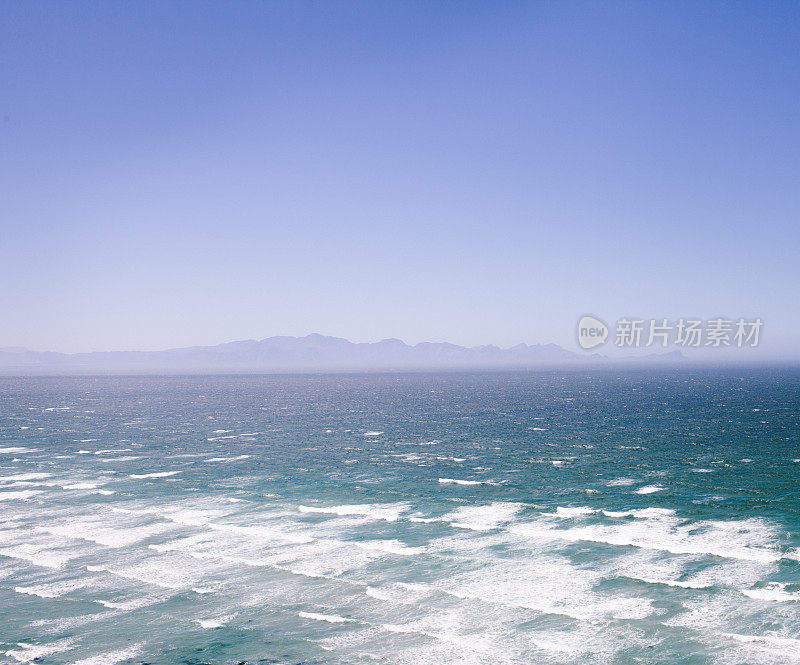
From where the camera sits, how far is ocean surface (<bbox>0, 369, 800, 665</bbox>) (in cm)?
1808

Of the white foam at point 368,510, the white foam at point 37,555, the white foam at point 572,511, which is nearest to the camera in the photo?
the white foam at point 37,555

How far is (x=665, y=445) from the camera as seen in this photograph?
2319 inches

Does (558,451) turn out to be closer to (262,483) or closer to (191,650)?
(262,483)

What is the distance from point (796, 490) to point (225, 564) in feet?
112

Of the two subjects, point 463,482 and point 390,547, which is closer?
point 390,547

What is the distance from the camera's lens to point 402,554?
26.0 m

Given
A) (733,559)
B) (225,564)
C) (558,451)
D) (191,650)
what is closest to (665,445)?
(558,451)

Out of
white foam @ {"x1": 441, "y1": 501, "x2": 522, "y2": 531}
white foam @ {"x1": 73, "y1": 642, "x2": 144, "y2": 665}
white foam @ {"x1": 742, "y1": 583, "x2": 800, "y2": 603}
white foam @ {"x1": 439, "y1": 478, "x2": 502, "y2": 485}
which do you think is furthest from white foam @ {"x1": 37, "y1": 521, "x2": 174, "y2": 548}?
white foam @ {"x1": 742, "y1": 583, "x2": 800, "y2": 603}

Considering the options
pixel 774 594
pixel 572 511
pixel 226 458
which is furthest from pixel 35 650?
pixel 226 458

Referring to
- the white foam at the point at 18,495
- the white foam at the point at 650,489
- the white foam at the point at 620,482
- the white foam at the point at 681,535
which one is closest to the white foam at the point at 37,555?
the white foam at the point at 18,495

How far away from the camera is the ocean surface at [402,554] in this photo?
18.1m

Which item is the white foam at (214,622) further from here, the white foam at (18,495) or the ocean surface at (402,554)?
the white foam at (18,495)

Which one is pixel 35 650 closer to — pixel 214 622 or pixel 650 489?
pixel 214 622

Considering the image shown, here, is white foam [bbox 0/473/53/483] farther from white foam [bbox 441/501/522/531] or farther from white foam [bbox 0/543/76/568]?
white foam [bbox 441/501/522/531]
